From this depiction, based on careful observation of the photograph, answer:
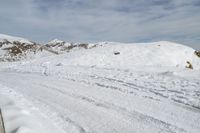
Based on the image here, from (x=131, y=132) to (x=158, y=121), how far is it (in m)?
0.81

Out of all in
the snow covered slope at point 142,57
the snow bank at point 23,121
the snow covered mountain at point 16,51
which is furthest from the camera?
the snow covered mountain at point 16,51

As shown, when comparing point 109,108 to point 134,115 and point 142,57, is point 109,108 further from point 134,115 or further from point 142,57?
point 142,57

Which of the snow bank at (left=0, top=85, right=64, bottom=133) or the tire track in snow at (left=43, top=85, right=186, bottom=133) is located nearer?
the snow bank at (left=0, top=85, right=64, bottom=133)

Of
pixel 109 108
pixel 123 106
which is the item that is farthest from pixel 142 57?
pixel 109 108

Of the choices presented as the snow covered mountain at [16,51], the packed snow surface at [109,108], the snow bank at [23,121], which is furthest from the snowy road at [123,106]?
the snow covered mountain at [16,51]

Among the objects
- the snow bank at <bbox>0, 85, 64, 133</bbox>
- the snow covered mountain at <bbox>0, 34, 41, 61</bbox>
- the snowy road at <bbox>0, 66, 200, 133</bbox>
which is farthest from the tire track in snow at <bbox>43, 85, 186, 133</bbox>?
the snow covered mountain at <bbox>0, 34, 41, 61</bbox>

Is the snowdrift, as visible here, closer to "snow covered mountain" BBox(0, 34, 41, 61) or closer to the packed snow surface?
the packed snow surface

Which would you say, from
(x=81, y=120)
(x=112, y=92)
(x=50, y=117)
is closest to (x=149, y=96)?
(x=112, y=92)

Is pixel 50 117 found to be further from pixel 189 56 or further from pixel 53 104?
pixel 189 56

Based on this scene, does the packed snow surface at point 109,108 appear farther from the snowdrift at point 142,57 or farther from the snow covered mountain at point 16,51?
the snow covered mountain at point 16,51

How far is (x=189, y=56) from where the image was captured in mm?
20172

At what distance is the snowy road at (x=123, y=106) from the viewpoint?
189 inches

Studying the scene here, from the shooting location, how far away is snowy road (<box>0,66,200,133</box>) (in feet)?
15.7

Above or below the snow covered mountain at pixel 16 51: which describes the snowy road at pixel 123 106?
below
